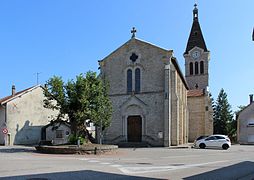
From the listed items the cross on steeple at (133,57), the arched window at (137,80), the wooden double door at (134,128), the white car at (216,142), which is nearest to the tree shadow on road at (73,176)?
the white car at (216,142)

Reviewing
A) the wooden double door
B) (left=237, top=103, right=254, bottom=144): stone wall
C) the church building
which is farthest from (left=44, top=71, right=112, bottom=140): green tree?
(left=237, top=103, right=254, bottom=144): stone wall

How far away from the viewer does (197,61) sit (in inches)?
2586

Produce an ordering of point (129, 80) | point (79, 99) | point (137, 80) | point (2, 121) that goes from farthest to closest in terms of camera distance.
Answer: point (129, 80) → point (137, 80) → point (2, 121) → point (79, 99)

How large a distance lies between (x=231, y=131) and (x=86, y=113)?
46.8 m

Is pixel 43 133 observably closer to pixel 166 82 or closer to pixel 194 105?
pixel 166 82

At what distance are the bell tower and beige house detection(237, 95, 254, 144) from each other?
481 inches

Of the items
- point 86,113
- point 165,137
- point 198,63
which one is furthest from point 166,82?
point 198,63

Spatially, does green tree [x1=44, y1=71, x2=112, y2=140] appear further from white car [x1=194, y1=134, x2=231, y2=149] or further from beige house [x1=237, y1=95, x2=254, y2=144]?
beige house [x1=237, y1=95, x2=254, y2=144]

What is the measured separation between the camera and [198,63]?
65.8 m

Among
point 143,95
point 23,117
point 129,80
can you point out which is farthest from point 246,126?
point 23,117

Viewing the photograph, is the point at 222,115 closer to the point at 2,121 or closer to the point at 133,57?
the point at 133,57

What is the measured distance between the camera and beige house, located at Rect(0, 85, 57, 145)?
120 feet

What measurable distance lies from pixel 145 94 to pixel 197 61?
31.8 m

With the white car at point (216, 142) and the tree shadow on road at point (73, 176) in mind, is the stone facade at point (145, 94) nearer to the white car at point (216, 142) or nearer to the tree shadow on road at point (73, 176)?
the white car at point (216, 142)
